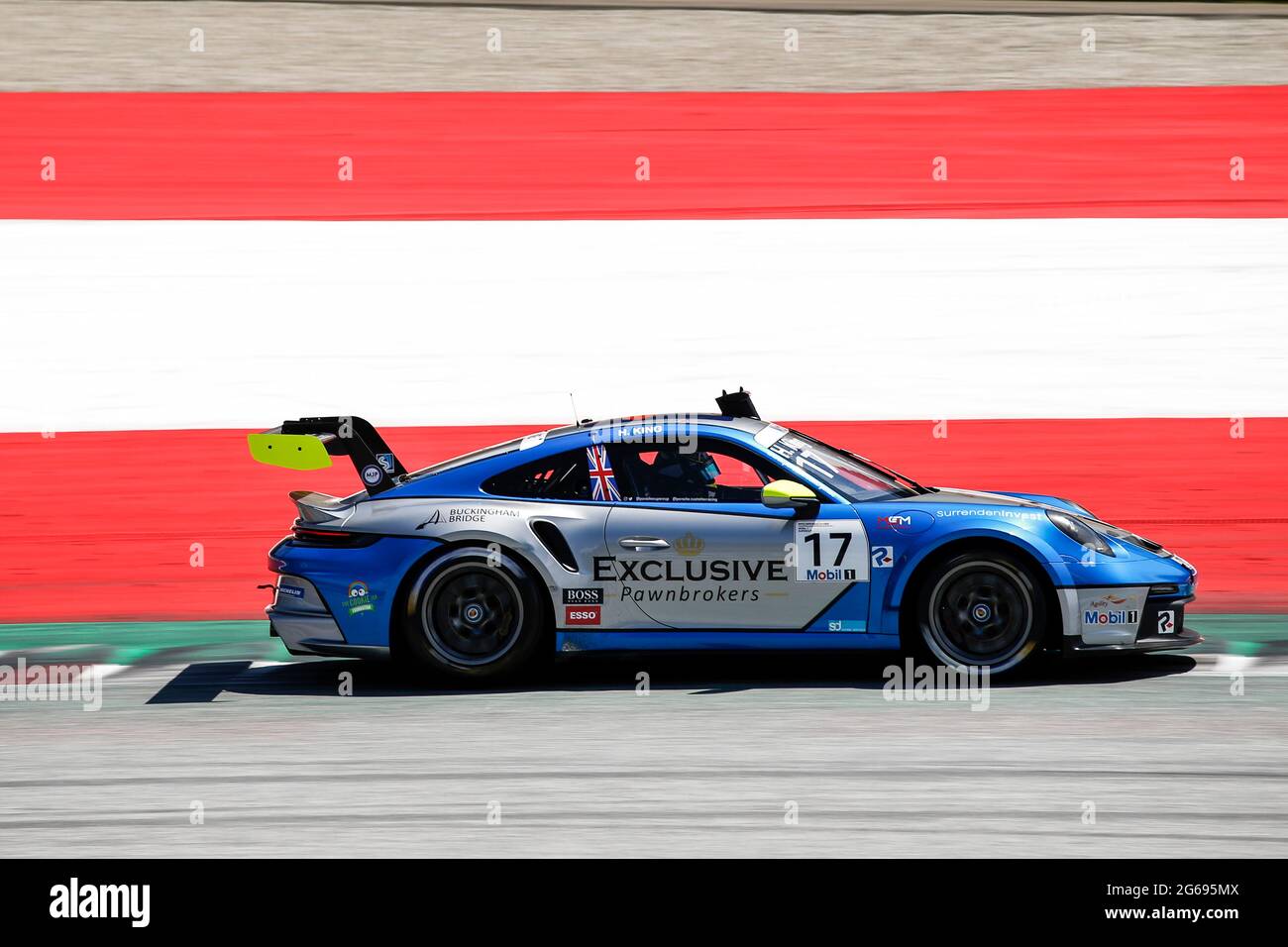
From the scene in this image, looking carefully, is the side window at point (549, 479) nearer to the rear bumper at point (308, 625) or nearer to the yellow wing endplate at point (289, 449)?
the yellow wing endplate at point (289, 449)

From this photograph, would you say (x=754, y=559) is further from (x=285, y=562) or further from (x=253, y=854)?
(x=253, y=854)

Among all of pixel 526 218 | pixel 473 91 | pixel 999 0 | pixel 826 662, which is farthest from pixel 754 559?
pixel 999 0

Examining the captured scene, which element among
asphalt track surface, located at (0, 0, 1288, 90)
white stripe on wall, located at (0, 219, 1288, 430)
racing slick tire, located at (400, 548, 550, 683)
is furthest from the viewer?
asphalt track surface, located at (0, 0, 1288, 90)

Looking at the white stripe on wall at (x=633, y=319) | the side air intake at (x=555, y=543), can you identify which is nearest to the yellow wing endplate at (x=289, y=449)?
the side air intake at (x=555, y=543)

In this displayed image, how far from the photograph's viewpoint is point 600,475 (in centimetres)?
737

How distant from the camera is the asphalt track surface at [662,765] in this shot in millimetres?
5109

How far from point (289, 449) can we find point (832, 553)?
8.46 ft

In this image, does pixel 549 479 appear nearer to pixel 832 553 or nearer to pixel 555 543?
pixel 555 543

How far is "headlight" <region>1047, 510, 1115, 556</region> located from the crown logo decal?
1.61m

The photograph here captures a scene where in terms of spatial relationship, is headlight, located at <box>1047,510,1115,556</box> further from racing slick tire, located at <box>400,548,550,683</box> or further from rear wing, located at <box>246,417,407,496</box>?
rear wing, located at <box>246,417,407,496</box>

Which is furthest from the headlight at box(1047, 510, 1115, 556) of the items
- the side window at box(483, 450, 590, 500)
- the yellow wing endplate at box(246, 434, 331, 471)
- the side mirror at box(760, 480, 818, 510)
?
the yellow wing endplate at box(246, 434, 331, 471)

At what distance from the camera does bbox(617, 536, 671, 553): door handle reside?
7164mm

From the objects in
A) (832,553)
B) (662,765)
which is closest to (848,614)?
(832,553)

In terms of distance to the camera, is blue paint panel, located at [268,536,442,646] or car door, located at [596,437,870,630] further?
blue paint panel, located at [268,536,442,646]
